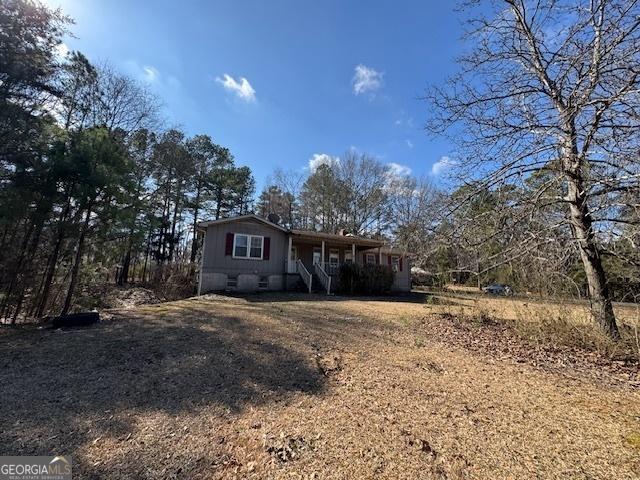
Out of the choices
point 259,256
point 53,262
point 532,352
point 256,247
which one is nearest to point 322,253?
point 259,256

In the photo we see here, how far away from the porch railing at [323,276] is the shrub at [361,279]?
3.62ft

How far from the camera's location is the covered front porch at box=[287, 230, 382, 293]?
16641mm

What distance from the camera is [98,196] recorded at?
346 inches

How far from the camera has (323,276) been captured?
53.7 feet

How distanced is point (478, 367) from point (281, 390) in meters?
3.40

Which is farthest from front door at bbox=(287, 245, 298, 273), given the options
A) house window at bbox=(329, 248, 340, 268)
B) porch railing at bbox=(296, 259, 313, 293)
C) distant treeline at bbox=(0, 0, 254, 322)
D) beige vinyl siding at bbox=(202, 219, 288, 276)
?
distant treeline at bbox=(0, 0, 254, 322)

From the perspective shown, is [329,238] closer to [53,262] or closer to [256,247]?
[256,247]

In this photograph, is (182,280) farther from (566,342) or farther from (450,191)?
(566,342)

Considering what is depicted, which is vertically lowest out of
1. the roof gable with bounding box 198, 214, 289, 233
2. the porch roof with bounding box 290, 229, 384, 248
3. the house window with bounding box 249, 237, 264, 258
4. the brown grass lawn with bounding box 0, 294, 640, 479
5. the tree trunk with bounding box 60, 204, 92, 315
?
the brown grass lawn with bounding box 0, 294, 640, 479

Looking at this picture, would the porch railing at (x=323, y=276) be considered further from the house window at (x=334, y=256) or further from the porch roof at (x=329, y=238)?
the house window at (x=334, y=256)

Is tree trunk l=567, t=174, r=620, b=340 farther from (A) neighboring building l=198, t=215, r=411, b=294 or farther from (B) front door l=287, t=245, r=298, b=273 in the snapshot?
(B) front door l=287, t=245, r=298, b=273

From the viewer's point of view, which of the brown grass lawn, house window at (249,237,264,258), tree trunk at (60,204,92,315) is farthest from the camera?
house window at (249,237,264,258)

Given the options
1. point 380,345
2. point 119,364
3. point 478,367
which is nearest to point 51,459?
point 119,364

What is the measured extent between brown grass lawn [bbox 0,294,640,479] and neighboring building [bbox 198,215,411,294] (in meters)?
8.15
